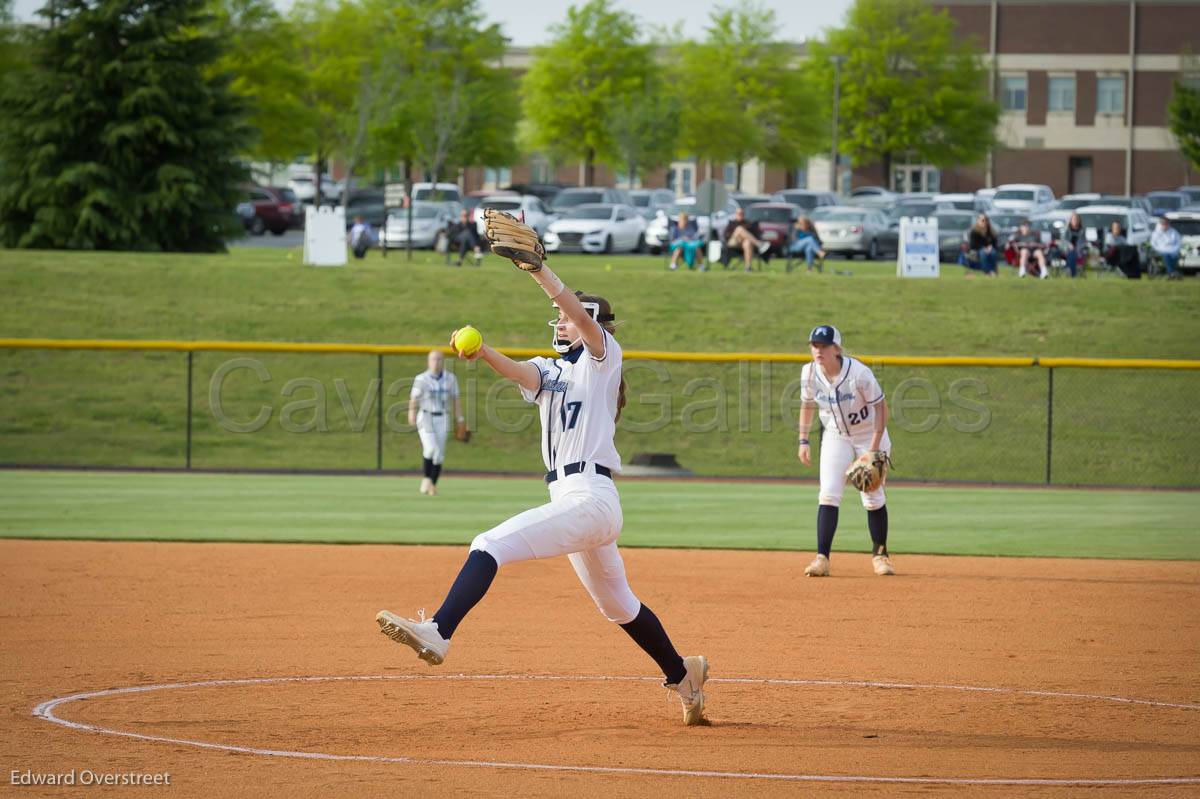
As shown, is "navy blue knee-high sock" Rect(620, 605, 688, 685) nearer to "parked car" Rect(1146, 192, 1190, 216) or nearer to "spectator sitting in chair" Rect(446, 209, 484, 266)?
"spectator sitting in chair" Rect(446, 209, 484, 266)

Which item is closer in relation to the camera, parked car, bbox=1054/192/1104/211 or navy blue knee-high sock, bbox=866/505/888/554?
navy blue knee-high sock, bbox=866/505/888/554

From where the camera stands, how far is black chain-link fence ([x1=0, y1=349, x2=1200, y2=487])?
24.0 metres

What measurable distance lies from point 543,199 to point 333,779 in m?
52.0

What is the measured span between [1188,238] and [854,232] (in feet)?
27.5

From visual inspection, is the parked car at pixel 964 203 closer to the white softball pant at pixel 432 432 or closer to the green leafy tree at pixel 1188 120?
the green leafy tree at pixel 1188 120

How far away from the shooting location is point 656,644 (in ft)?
24.5

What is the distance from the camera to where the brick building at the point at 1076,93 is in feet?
235

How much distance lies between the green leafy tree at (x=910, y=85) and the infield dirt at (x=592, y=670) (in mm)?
52438

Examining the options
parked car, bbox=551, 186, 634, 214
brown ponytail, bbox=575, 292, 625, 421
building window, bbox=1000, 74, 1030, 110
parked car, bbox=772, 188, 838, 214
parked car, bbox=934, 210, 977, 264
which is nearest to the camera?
brown ponytail, bbox=575, 292, 625, 421

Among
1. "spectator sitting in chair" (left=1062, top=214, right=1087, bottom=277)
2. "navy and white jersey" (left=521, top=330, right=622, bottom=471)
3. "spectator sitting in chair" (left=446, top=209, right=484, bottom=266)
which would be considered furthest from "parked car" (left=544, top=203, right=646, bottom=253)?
"navy and white jersey" (left=521, top=330, right=622, bottom=471)

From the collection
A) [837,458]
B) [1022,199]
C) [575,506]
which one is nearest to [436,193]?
[1022,199]

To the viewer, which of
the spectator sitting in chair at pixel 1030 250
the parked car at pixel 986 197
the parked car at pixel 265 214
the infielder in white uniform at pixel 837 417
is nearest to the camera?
the infielder in white uniform at pixel 837 417

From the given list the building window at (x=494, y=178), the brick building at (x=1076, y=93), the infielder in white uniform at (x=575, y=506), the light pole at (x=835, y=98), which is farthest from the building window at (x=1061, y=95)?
the infielder in white uniform at (x=575, y=506)

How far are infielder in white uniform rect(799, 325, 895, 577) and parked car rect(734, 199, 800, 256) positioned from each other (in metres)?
29.0
